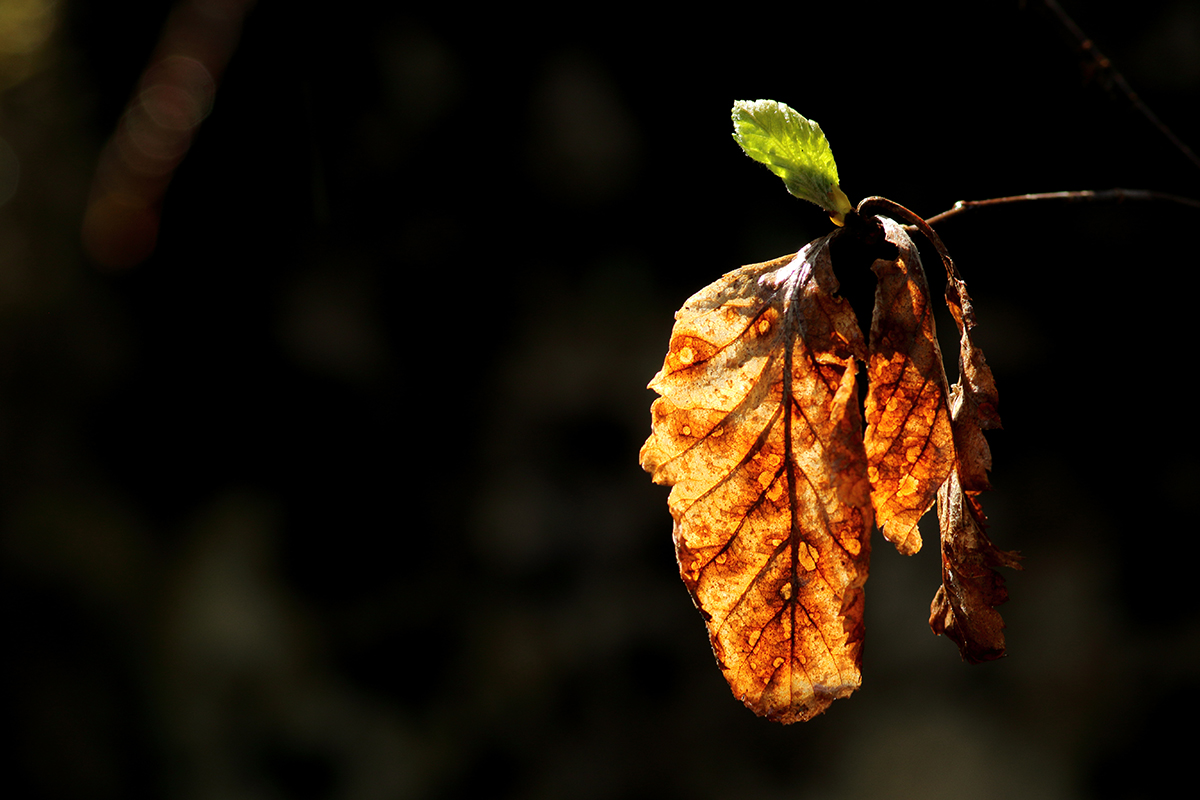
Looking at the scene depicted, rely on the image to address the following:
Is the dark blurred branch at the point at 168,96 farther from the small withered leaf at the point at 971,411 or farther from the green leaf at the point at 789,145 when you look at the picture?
the small withered leaf at the point at 971,411

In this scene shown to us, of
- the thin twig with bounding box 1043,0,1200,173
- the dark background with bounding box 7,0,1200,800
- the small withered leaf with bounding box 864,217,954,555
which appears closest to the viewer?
the small withered leaf with bounding box 864,217,954,555

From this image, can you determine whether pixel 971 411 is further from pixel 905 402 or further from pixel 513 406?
pixel 513 406

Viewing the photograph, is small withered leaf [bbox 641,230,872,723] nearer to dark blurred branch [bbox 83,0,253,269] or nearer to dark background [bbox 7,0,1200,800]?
dark blurred branch [bbox 83,0,253,269]

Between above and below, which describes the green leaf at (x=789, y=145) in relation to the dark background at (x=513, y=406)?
above

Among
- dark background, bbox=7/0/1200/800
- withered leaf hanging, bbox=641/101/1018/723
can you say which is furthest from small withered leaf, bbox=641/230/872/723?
dark background, bbox=7/0/1200/800

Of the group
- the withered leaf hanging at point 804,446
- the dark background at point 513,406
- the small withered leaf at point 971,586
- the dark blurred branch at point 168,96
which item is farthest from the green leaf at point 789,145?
the dark background at point 513,406

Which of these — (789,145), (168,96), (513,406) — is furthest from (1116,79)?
(513,406)

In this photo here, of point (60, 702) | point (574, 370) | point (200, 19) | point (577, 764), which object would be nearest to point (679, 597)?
point (577, 764)
